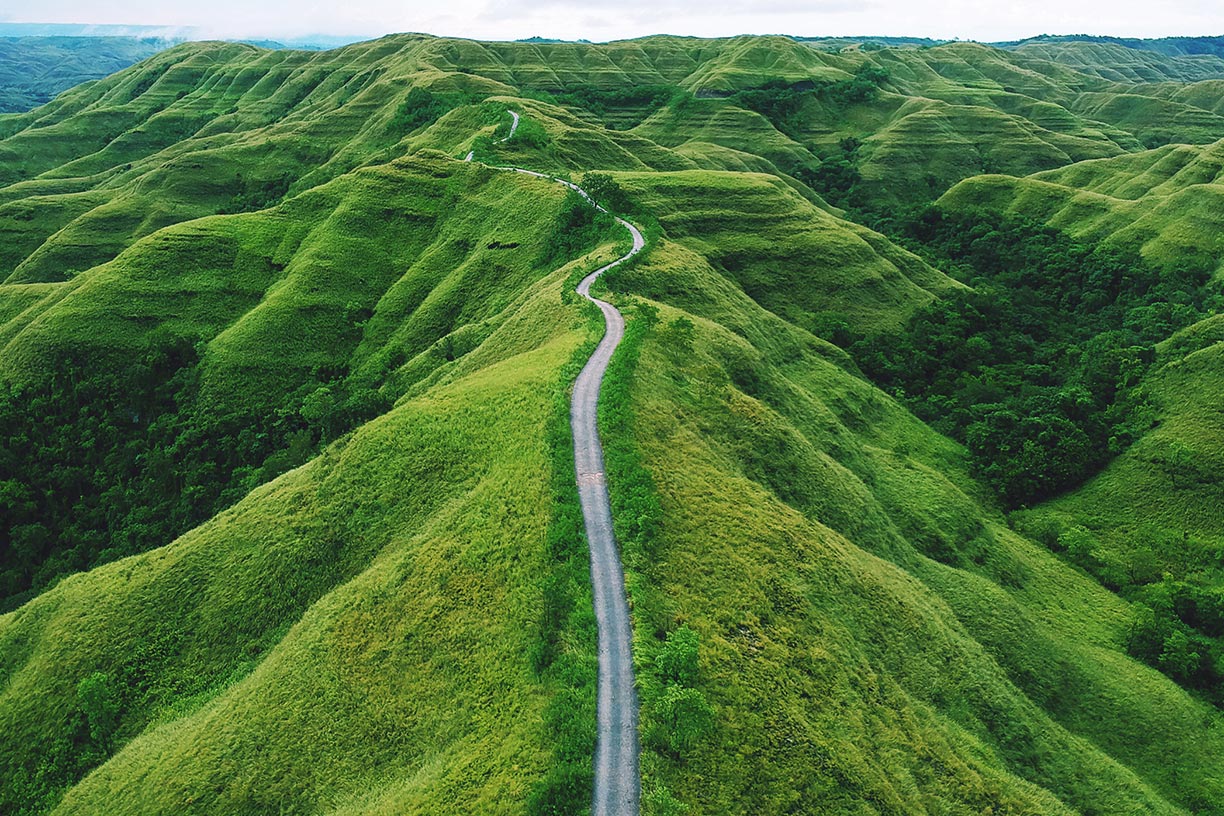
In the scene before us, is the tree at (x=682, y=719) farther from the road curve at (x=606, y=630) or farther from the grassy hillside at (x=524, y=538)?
the road curve at (x=606, y=630)

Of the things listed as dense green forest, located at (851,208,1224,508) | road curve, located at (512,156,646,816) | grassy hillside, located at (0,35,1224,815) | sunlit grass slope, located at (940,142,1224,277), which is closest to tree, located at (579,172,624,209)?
grassy hillside, located at (0,35,1224,815)

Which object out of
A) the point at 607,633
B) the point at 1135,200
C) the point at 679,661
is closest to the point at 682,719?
the point at 679,661

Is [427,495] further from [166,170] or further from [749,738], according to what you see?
[166,170]

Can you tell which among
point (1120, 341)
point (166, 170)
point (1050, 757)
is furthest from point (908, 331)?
point (166, 170)

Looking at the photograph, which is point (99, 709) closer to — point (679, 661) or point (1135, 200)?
point (679, 661)

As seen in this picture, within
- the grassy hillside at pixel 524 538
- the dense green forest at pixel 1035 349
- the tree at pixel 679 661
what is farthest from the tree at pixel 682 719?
the dense green forest at pixel 1035 349

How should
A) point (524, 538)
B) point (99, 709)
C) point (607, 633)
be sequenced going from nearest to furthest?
point (607, 633), point (524, 538), point (99, 709)

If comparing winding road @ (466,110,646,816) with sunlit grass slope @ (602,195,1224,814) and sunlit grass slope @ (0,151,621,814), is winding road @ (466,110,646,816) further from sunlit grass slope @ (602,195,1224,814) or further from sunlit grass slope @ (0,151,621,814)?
sunlit grass slope @ (0,151,621,814)
